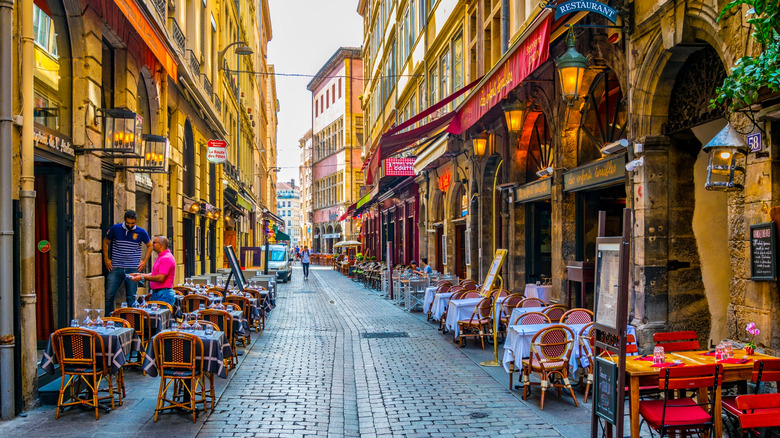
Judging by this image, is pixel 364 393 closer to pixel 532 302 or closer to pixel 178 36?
pixel 532 302

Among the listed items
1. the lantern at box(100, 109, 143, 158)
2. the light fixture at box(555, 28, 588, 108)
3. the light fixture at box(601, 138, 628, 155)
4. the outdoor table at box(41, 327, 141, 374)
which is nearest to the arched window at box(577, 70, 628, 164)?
the light fixture at box(601, 138, 628, 155)

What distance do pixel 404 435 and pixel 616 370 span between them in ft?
7.00

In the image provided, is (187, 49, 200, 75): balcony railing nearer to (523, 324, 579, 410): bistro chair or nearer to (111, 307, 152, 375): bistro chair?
(111, 307, 152, 375): bistro chair

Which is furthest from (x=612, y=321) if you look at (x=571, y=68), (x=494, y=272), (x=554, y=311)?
(x=494, y=272)

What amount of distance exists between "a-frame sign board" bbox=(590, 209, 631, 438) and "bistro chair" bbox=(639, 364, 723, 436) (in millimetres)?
286

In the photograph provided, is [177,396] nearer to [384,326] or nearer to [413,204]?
[384,326]

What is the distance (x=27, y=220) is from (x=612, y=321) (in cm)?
574

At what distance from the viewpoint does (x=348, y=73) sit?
195 ft

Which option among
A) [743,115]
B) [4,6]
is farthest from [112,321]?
[743,115]

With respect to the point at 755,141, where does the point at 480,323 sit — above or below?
below

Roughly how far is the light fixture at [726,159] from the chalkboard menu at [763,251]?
0.46 meters

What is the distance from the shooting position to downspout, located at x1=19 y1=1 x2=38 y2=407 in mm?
6480

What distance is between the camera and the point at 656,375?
4961 millimetres

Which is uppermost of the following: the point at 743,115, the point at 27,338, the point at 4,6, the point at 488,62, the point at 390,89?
the point at 390,89
